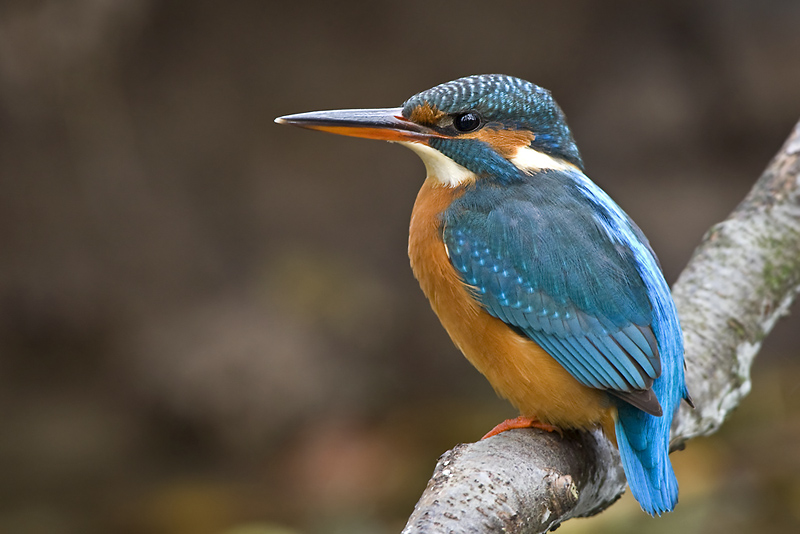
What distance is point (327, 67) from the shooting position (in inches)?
213

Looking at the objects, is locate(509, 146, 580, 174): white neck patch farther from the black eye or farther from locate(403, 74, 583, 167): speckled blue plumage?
the black eye

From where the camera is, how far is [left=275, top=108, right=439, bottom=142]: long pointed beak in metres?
2.51

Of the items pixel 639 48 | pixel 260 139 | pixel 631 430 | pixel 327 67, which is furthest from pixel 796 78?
pixel 631 430

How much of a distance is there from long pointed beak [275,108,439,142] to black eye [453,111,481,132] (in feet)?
0.25

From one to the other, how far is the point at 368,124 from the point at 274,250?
316 centimetres

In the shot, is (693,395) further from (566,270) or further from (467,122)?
(467,122)

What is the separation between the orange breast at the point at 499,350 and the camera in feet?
7.54

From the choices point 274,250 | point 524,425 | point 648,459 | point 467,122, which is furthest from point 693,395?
point 274,250

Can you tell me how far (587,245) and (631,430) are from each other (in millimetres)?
527

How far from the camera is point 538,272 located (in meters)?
2.37

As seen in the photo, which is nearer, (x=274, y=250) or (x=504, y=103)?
(x=504, y=103)

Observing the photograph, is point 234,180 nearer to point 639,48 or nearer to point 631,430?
point 639,48

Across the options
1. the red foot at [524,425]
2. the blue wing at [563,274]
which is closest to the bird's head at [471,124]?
the blue wing at [563,274]

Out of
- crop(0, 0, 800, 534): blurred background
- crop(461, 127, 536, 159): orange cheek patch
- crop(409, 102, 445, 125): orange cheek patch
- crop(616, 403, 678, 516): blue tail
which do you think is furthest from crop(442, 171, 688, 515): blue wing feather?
crop(0, 0, 800, 534): blurred background
